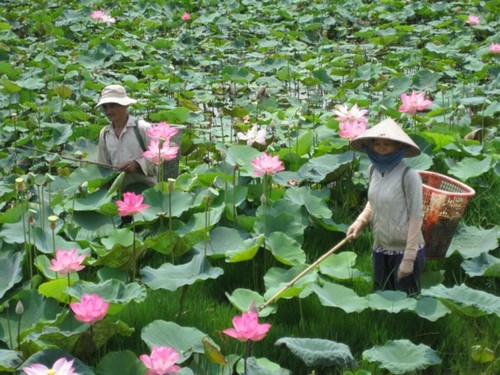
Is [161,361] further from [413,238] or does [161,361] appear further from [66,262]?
[413,238]

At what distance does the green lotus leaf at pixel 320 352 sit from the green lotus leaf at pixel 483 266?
2.77ft

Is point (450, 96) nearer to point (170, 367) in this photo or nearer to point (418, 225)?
point (418, 225)

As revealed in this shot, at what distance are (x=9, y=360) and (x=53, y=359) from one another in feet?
0.52

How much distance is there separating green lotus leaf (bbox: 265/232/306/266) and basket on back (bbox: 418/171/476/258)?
49cm

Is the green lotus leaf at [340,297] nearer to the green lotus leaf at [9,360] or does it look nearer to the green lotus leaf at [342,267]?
the green lotus leaf at [342,267]

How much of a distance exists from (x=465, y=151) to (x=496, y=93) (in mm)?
1615

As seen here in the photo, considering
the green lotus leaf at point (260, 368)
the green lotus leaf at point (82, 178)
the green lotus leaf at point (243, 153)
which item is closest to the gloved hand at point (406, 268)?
the green lotus leaf at point (260, 368)

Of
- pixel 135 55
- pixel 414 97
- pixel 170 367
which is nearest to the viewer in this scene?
pixel 170 367

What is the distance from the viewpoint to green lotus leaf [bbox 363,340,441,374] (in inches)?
104

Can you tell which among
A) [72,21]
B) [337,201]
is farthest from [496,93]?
[72,21]

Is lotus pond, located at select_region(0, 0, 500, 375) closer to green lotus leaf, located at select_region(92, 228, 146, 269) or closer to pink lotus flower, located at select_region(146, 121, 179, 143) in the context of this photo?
green lotus leaf, located at select_region(92, 228, 146, 269)

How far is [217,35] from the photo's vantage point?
8.89 metres

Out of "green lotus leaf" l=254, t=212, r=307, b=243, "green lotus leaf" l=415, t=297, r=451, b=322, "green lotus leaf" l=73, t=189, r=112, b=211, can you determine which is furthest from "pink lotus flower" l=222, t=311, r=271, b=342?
"green lotus leaf" l=73, t=189, r=112, b=211

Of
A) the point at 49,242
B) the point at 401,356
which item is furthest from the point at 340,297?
the point at 49,242
